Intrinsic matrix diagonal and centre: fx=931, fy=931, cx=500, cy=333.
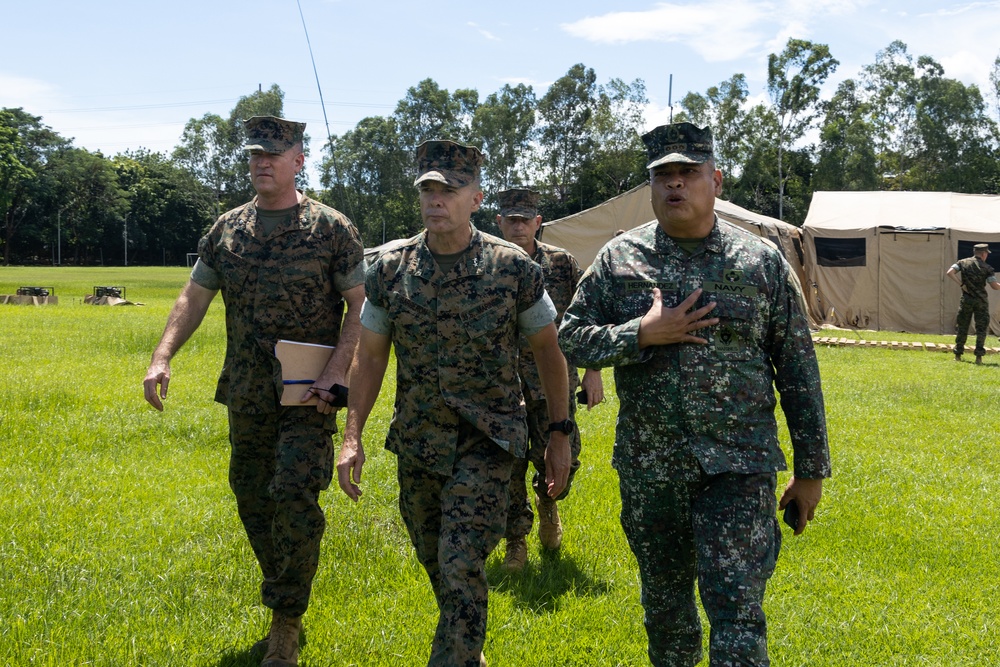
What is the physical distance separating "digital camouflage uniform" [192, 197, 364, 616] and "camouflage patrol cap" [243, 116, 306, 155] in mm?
311

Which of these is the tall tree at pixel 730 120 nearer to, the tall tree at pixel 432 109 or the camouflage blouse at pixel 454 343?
the tall tree at pixel 432 109

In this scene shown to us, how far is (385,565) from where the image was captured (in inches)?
216

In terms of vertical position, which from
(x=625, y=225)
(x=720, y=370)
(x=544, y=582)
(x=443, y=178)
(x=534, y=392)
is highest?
(x=625, y=225)

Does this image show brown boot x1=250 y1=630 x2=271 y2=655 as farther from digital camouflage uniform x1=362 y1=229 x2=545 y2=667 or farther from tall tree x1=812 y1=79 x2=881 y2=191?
tall tree x1=812 y1=79 x2=881 y2=191

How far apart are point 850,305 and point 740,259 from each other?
78.6 ft

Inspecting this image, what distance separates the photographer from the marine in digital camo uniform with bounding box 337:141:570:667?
3.65m

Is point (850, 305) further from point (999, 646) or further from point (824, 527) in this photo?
point (999, 646)

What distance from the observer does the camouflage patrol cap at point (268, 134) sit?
4.38 meters

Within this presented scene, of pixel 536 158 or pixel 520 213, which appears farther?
pixel 536 158

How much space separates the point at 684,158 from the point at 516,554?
3.03 m

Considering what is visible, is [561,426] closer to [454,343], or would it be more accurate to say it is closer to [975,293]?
[454,343]

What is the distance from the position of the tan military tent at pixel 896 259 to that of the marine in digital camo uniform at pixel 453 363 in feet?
Answer: 77.2

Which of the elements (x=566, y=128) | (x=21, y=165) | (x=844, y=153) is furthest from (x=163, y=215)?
(x=844, y=153)

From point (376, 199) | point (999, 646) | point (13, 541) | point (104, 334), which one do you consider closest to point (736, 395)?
point (999, 646)
